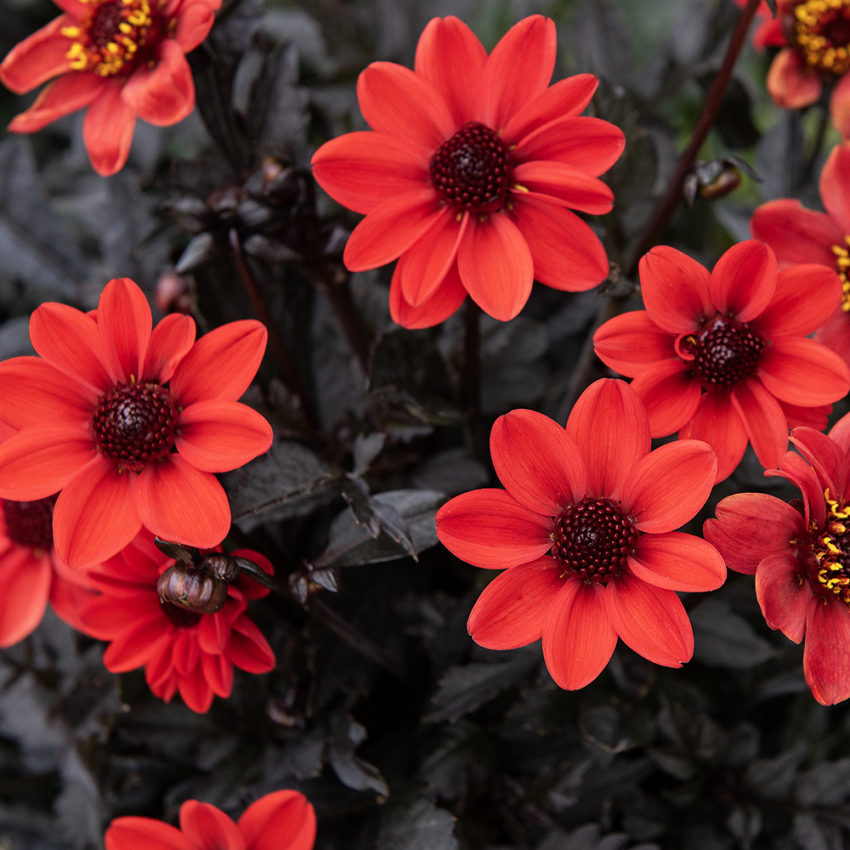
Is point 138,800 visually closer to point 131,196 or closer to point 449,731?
point 449,731

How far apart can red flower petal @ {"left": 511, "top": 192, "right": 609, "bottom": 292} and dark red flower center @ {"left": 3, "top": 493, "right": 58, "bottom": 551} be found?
589 millimetres

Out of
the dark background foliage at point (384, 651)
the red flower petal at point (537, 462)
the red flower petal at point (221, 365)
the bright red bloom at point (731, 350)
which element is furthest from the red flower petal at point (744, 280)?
the red flower petal at point (221, 365)

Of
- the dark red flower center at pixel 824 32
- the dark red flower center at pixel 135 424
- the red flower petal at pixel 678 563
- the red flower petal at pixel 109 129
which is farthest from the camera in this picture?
the dark red flower center at pixel 824 32

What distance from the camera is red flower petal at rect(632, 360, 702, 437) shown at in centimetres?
72

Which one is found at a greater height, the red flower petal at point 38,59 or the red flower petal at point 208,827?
the red flower petal at point 38,59

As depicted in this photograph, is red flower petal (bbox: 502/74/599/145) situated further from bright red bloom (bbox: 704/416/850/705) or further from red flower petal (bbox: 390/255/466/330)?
bright red bloom (bbox: 704/416/850/705)

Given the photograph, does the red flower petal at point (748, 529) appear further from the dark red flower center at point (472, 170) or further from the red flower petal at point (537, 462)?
the dark red flower center at point (472, 170)

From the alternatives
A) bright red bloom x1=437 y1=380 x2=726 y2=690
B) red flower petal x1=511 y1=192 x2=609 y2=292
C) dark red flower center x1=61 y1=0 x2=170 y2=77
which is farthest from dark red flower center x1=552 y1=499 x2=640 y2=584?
dark red flower center x1=61 y1=0 x2=170 y2=77

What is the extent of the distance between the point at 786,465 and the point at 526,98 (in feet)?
1.38

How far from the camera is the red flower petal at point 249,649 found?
0.76m

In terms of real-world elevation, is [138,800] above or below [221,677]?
below

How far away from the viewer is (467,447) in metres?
1.07

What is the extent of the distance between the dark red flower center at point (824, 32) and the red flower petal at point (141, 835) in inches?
46.9

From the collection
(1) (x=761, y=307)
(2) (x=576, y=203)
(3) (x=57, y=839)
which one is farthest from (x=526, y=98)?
(3) (x=57, y=839)
